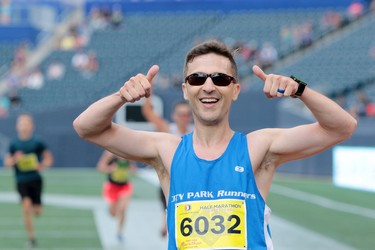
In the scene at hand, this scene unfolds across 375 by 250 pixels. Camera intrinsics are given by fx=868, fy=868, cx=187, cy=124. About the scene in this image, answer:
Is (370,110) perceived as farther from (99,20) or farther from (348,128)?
(348,128)

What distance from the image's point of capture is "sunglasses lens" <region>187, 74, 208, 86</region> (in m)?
4.19

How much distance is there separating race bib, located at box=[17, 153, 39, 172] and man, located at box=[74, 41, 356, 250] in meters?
9.06

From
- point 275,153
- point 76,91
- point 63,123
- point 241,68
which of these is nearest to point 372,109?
point 241,68

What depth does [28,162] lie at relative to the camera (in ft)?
43.6

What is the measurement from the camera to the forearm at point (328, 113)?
4121 mm

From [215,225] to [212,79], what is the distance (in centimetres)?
70

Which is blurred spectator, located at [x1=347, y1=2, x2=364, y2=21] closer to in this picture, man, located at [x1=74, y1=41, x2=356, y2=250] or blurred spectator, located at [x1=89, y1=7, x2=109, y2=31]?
blurred spectator, located at [x1=89, y1=7, x2=109, y2=31]

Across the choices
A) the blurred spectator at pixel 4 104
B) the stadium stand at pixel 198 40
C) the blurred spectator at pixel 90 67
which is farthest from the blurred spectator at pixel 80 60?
the blurred spectator at pixel 4 104

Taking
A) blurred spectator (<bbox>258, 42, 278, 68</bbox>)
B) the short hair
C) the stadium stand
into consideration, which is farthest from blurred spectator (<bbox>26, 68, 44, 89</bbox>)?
the short hair

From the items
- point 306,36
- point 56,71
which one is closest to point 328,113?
point 306,36

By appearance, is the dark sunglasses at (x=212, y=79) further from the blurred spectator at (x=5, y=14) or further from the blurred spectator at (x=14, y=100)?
the blurred spectator at (x=5, y=14)

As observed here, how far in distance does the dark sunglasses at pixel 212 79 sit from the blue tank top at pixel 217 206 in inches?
13.7

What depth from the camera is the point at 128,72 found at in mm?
36219

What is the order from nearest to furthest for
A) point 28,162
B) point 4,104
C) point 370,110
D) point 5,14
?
point 28,162
point 370,110
point 4,104
point 5,14
